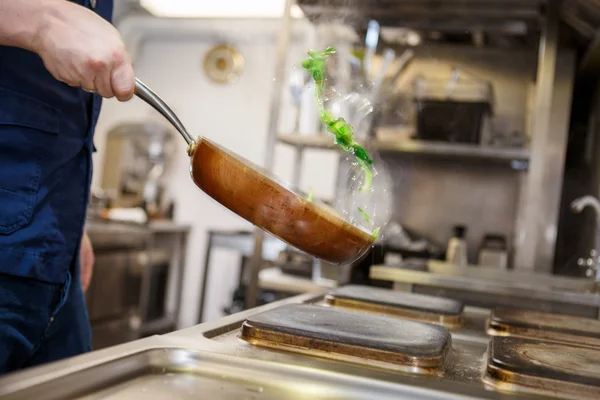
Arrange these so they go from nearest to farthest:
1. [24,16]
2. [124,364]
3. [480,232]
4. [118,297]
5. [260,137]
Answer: [124,364] < [24,16] < [480,232] < [118,297] < [260,137]

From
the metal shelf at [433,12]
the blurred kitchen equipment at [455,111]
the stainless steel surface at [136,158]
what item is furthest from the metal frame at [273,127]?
the stainless steel surface at [136,158]

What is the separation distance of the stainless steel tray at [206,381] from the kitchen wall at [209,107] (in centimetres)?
462

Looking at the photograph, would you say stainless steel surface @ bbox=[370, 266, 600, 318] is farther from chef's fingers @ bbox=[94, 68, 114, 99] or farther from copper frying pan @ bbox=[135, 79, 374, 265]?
chef's fingers @ bbox=[94, 68, 114, 99]

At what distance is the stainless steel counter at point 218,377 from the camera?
653 mm

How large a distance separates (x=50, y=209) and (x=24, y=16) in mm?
A: 359

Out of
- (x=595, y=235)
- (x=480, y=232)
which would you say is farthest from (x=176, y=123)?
(x=480, y=232)

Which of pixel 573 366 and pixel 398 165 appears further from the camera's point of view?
pixel 398 165

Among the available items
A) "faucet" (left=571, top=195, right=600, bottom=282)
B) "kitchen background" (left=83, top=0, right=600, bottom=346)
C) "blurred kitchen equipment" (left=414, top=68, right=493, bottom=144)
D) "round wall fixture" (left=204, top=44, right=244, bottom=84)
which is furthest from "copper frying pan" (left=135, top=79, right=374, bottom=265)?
"round wall fixture" (left=204, top=44, right=244, bottom=84)

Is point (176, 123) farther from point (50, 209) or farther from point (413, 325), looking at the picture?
point (413, 325)

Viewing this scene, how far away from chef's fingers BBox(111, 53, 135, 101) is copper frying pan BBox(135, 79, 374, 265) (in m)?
0.02

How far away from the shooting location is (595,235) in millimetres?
2646

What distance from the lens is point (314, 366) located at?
75cm

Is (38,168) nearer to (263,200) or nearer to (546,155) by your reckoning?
(263,200)

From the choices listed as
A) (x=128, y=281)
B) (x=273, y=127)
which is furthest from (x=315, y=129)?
(x=128, y=281)
